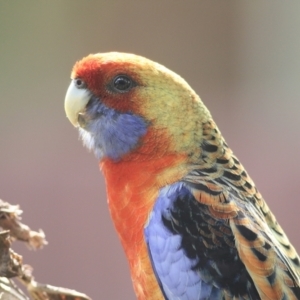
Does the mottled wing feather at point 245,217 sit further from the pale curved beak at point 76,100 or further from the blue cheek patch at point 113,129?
the pale curved beak at point 76,100

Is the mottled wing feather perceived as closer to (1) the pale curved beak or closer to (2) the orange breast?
(2) the orange breast

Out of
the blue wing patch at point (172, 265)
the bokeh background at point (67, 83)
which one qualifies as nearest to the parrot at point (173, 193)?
the blue wing patch at point (172, 265)

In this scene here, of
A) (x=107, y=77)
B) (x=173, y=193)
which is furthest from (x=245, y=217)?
(x=107, y=77)

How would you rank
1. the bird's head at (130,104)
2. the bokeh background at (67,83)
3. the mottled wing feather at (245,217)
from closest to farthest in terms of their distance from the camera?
1. the mottled wing feather at (245,217)
2. the bird's head at (130,104)
3. the bokeh background at (67,83)

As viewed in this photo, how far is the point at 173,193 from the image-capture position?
4.94 ft

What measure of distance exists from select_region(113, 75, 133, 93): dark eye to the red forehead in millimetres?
11

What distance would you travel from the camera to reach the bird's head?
5.45 ft

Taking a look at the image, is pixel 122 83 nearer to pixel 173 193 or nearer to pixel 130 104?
pixel 130 104

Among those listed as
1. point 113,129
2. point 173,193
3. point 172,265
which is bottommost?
point 172,265

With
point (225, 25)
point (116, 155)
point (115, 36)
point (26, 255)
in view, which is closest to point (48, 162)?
point (26, 255)

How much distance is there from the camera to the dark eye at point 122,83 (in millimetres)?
1687

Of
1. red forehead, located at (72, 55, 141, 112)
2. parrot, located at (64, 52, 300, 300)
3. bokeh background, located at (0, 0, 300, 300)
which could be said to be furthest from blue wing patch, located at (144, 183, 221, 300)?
bokeh background, located at (0, 0, 300, 300)

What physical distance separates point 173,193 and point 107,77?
415mm

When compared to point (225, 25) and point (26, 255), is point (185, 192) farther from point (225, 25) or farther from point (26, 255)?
point (225, 25)
